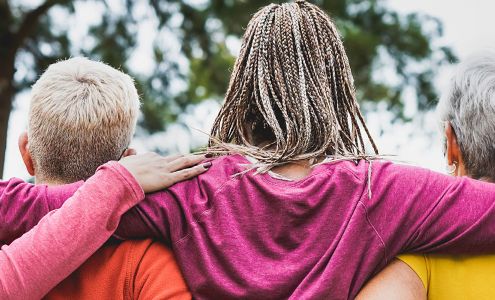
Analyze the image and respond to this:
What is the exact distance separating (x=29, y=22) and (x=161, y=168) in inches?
218

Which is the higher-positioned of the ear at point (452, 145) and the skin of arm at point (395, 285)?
the ear at point (452, 145)

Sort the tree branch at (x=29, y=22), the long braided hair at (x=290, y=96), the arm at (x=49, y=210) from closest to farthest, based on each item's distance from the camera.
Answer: the arm at (x=49, y=210) → the long braided hair at (x=290, y=96) → the tree branch at (x=29, y=22)

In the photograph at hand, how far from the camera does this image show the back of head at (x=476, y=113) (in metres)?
2.25

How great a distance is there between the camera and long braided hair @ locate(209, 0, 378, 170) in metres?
2.23

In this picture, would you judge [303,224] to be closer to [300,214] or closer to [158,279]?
[300,214]

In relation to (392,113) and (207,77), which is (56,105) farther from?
(392,113)

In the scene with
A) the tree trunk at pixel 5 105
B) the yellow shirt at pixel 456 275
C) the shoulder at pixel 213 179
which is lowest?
the tree trunk at pixel 5 105

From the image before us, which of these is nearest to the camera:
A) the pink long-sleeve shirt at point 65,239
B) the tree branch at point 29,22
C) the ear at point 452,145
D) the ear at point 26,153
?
the pink long-sleeve shirt at point 65,239

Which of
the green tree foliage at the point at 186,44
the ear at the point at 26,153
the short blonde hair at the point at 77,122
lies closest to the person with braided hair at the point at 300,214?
the short blonde hair at the point at 77,122

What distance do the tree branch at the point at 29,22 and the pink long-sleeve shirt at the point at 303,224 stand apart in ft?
17.8

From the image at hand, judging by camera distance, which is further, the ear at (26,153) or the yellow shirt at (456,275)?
the ear at (26,153)

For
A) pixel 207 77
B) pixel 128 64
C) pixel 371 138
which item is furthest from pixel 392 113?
pixel 371 138

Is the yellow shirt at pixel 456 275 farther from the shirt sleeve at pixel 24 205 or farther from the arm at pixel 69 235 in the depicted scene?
the shirt sleeve at pixel 24 205

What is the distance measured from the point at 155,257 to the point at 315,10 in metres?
0.89
